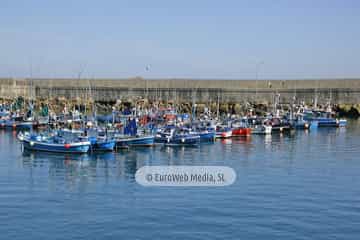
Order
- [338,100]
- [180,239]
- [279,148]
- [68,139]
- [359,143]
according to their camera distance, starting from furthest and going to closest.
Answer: [338,100] < [359,143] < [279,148] < [68,139] < [180,239]

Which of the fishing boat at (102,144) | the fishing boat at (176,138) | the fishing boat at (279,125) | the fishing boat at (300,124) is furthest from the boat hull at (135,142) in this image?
the fishing boat at (300,124)

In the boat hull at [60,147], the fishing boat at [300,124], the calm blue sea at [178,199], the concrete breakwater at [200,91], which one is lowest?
the calm blue sea at [178,199]

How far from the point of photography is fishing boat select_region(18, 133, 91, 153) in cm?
4122

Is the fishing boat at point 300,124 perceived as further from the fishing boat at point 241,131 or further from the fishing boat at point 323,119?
the fishing boat at point 241,131

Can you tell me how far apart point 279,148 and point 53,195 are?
987 inches

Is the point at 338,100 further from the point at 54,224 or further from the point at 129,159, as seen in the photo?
the point at 54,224

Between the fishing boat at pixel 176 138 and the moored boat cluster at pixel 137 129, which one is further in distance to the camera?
the fishing boat at pixel 176 138

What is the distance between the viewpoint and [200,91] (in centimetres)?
9244

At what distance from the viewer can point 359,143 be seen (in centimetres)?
5022

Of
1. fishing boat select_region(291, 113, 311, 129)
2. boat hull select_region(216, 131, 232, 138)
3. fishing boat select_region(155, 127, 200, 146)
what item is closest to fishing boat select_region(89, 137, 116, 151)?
fishing boat select_region(155, 127, 200, 146)

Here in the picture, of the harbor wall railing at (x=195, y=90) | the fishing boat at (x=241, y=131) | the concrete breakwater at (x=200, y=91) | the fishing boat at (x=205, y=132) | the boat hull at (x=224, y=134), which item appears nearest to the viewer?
the fishing boat at (x=205, y=132)

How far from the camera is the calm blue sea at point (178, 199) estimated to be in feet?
67.8

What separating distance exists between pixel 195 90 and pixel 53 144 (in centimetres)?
5128

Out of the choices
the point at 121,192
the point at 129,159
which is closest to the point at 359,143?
the point at 129,159
